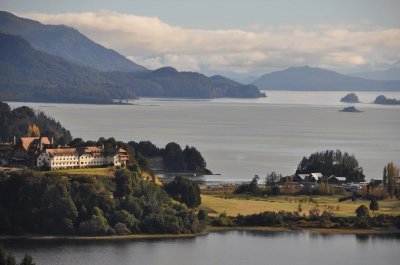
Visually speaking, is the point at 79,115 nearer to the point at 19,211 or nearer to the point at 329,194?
the point at 329,194

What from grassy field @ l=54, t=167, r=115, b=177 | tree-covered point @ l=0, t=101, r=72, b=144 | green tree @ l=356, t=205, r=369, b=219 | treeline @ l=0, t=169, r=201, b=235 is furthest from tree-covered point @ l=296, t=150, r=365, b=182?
tree-covered point @ l=0, t=101, r=72, b=144

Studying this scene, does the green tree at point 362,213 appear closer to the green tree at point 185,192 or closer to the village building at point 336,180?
the green tree at point 185,192

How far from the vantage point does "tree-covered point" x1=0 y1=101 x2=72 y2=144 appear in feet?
262

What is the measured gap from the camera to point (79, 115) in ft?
443

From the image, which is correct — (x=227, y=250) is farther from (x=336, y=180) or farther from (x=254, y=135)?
(x=254, y=135)

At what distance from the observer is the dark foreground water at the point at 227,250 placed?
36.5 metres

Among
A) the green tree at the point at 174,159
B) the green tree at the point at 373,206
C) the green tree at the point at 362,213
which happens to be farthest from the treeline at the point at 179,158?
the green tree at the point at 362,213

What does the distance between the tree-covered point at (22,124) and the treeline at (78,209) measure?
33.2m

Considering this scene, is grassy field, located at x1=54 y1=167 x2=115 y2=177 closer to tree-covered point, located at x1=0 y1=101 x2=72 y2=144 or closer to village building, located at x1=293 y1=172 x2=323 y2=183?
village building, located at x1=293 y1=172 x2=323 y2=183

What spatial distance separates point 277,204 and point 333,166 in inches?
510

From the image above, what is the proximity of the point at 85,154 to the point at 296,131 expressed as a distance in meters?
61.9

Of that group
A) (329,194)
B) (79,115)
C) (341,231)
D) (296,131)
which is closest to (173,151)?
(329,194)

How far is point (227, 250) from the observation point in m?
38.6

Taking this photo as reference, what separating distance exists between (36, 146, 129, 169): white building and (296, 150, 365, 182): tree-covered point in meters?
15.9
